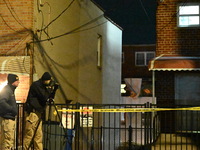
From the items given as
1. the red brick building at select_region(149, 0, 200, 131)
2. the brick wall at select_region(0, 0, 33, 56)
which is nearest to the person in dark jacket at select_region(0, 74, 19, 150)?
the brick wall at select_region(0, 0, 33, 56)

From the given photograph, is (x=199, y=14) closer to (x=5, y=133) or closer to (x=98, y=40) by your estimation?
(x=98, y=40)

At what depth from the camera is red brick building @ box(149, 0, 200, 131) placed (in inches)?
667

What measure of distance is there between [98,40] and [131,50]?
24619 millimetres

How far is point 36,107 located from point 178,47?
826cm

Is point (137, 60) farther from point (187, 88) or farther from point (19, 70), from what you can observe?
point (19, 70)

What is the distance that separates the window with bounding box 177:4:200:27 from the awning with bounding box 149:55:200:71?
179cm

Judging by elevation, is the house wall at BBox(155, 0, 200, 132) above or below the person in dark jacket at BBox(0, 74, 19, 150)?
above

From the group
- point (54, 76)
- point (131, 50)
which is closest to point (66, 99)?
point (54, 76)

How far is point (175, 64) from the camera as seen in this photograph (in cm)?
1592

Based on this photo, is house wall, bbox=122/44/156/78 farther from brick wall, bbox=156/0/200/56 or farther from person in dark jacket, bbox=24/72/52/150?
person in dark jacket, bbox=24/72/52/150

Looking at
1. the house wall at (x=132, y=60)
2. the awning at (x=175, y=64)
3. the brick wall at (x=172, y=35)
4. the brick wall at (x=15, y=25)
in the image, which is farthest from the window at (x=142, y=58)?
the brick wall at (x=15, y=25)

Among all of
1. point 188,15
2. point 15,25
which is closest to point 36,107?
point 15,25

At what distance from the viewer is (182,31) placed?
56.5 ft

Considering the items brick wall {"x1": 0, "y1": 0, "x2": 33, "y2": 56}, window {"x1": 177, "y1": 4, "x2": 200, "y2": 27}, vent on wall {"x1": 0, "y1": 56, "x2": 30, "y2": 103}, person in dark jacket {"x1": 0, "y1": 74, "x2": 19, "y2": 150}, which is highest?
window {"x1": 177, "y1": 4, "x2": 200, "y2": 27}
